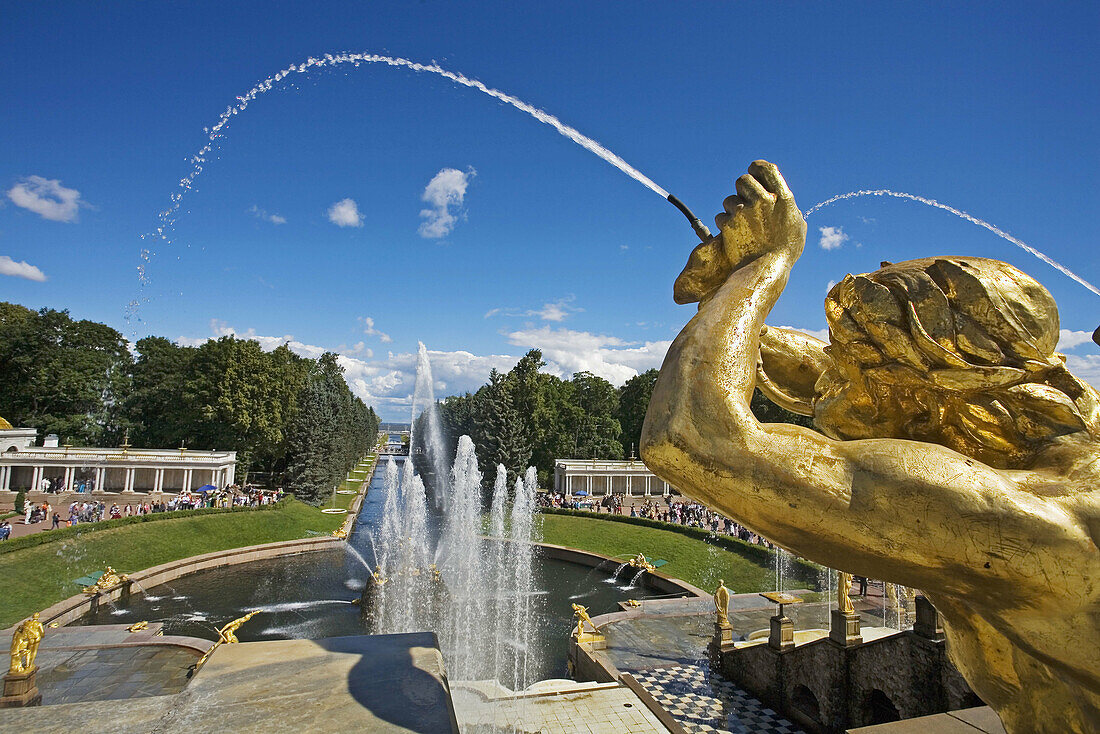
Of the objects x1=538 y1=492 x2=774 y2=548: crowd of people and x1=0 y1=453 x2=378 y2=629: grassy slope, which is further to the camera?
x1=538 y1=492 x2=774 y2=548: crowd of people

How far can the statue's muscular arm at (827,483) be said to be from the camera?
1.78 meters

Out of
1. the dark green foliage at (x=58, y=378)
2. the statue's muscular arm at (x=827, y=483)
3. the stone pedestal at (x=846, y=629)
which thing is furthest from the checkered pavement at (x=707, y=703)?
the dark green foliage at (x=58, y=378)

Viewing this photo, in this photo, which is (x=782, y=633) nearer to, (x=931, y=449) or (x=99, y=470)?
(x=931, y=449)

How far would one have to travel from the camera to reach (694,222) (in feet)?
8.54

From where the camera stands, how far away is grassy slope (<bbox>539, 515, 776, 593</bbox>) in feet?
82.1

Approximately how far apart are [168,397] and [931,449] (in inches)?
2331

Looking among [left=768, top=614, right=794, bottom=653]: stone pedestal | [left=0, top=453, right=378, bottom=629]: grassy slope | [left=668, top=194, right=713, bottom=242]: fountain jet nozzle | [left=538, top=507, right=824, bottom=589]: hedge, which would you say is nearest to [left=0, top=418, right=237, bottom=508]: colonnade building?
[left=0, top=453, right=378, bottom=629]: grassy slope

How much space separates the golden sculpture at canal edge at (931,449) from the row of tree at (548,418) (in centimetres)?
3594

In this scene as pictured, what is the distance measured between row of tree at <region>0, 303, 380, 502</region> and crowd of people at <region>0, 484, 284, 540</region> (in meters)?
4.26

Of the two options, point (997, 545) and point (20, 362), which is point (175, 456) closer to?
point (20, 362)

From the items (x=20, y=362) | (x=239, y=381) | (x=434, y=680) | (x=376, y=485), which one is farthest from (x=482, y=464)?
(x=434, y=680)

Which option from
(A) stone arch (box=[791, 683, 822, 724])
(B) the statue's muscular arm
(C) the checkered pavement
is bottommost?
(C) the checkered pavement

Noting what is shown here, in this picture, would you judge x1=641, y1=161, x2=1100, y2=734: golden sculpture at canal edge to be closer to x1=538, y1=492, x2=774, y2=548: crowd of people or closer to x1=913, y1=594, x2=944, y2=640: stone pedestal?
x1=913, y1=594, x2=944, y2=640: stone pedestal

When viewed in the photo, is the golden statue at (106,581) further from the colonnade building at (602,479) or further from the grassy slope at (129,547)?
the colonnade building at (602,479)
